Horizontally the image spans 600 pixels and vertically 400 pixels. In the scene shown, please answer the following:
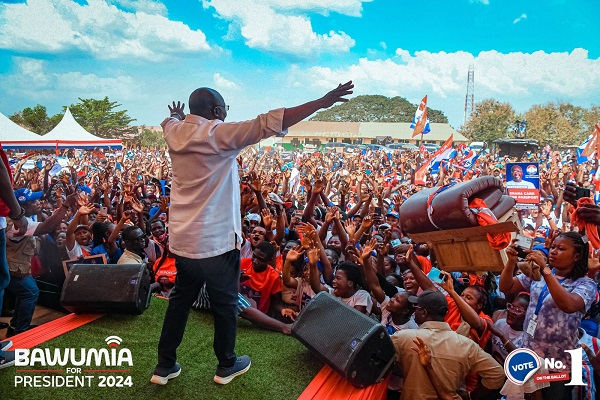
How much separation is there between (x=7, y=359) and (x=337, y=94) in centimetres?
234

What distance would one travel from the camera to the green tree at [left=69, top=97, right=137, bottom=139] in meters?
24.8

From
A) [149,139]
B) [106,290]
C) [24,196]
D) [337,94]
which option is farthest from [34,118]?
[337,94]

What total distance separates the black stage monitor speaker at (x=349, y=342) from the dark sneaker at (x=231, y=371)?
0.38 m

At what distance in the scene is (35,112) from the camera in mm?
22625

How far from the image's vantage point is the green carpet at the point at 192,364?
2236mm

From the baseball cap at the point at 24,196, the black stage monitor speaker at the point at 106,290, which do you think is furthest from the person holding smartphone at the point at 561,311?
the baseball cap at the point at 24,196

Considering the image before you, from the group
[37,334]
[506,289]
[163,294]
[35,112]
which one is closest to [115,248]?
[163,294]

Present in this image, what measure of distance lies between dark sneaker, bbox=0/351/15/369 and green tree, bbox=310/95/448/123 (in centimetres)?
4092

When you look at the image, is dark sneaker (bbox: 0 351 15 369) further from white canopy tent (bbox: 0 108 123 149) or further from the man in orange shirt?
white canopy tent (bbox: 0 108 123 149)

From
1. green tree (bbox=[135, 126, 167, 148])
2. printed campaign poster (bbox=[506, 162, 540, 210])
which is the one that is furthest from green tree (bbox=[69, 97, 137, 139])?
printed campaign poster (bbox=[506, 162, 540, 210])

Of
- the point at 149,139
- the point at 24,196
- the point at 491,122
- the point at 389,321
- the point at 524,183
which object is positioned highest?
the point at 491,122

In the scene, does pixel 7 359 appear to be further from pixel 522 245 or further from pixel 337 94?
pixel 522 245

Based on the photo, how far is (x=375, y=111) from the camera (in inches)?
1758

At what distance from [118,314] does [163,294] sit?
3.08 ft
